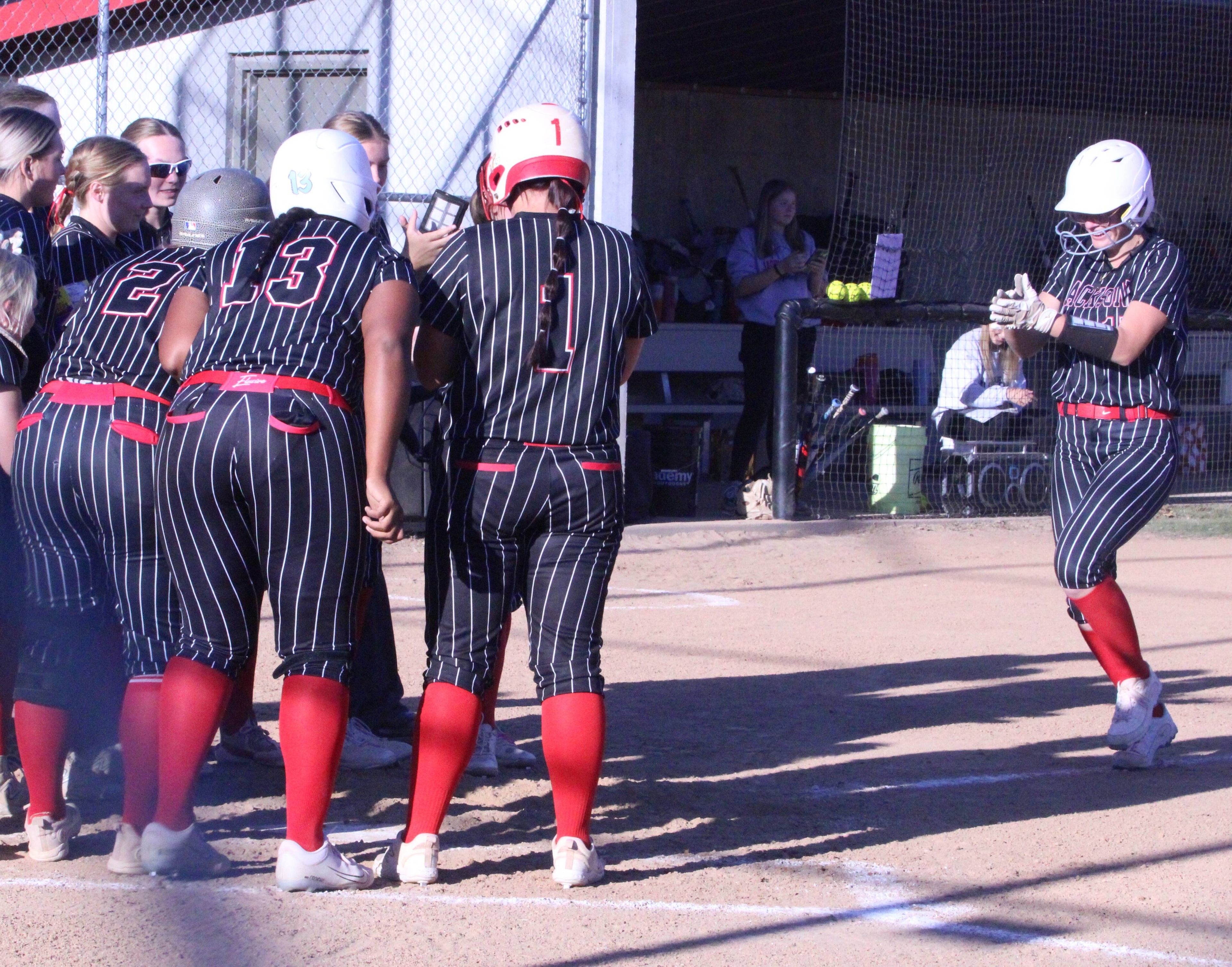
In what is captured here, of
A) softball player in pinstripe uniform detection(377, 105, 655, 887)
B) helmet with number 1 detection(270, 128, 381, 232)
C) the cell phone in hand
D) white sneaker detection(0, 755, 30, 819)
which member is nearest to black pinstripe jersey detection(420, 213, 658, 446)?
softball player in pinstripe uniform detection(377, 105, 655, 887)

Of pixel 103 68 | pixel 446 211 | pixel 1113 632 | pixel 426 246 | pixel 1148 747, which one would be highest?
pixel 103 68

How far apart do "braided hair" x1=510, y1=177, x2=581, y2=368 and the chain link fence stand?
6.26 meters

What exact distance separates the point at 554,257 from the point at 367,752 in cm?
192

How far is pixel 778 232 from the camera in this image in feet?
35.9

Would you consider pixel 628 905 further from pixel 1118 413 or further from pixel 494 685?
pixel 1118 413

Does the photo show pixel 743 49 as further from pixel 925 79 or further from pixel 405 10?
pixel 405 10

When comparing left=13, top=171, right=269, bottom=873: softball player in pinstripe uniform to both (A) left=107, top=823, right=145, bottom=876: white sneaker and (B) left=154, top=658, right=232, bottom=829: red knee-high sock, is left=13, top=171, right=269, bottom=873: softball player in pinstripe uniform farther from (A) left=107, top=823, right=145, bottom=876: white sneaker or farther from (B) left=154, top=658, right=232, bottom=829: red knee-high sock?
(B) left=154, top=658, right=232, bottom=829: red knee-high sock

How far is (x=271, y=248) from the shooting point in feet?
11.0

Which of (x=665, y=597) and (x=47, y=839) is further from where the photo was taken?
(x=665, y=597)

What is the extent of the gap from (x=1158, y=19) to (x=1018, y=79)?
1.80 m

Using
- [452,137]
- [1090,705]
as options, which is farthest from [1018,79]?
[1090,705]

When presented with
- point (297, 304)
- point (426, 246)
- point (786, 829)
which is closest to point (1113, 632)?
point (786, 829)

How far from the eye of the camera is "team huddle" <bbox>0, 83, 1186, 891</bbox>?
3.29 meters

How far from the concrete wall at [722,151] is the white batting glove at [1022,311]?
38.7 feet
